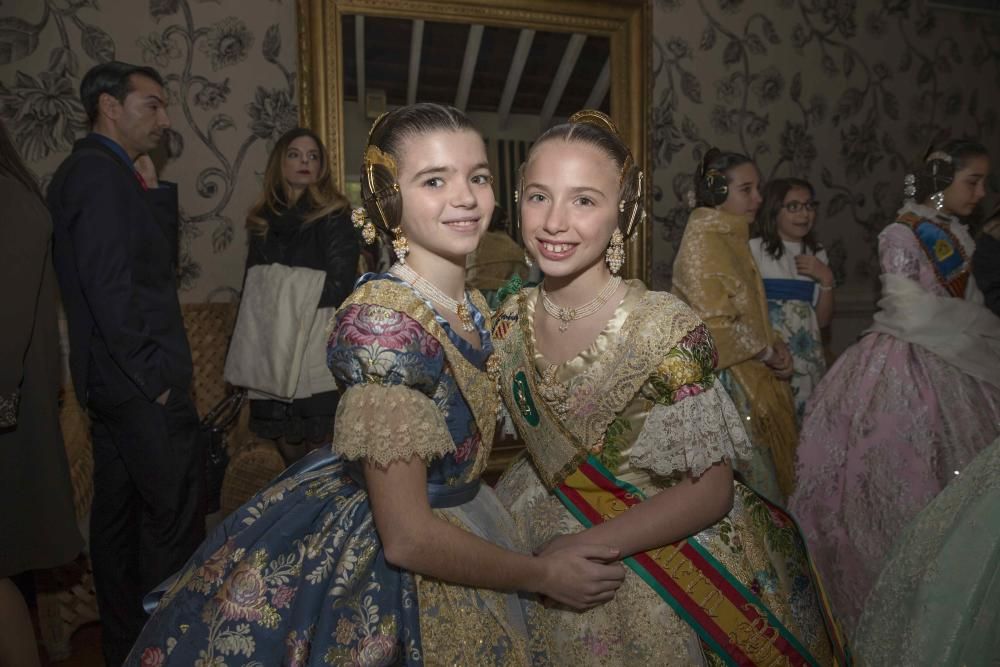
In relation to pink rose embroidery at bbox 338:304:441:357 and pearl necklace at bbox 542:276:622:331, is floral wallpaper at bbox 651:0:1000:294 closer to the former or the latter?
pearl necklace at bbox 542:276:622:331

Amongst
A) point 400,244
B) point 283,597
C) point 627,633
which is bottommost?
point 627,633

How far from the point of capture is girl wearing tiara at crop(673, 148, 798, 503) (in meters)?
2.48

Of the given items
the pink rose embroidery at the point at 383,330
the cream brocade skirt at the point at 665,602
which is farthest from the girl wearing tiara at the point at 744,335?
the pink rose embroidery at the point at 383,330

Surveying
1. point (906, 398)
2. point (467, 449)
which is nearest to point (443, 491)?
point (467, 449)

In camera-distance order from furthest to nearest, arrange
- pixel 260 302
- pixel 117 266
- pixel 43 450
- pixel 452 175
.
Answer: pixel 260 302 → pixel 117 266 → pixel 43 450 → pixel 452 175

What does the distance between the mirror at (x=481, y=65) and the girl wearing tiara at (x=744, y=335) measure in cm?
69

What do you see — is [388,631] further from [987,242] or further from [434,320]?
[987,242]

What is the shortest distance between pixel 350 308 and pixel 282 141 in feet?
5.67

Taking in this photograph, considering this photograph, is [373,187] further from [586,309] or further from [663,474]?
[663,474]

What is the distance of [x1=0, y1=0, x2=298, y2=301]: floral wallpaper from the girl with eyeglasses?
1.90 metres

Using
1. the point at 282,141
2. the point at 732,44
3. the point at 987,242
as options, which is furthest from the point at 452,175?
the point at 732,44

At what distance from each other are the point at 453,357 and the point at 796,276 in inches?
90.7

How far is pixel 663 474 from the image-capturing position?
3.34 feet

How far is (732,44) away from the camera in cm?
328
